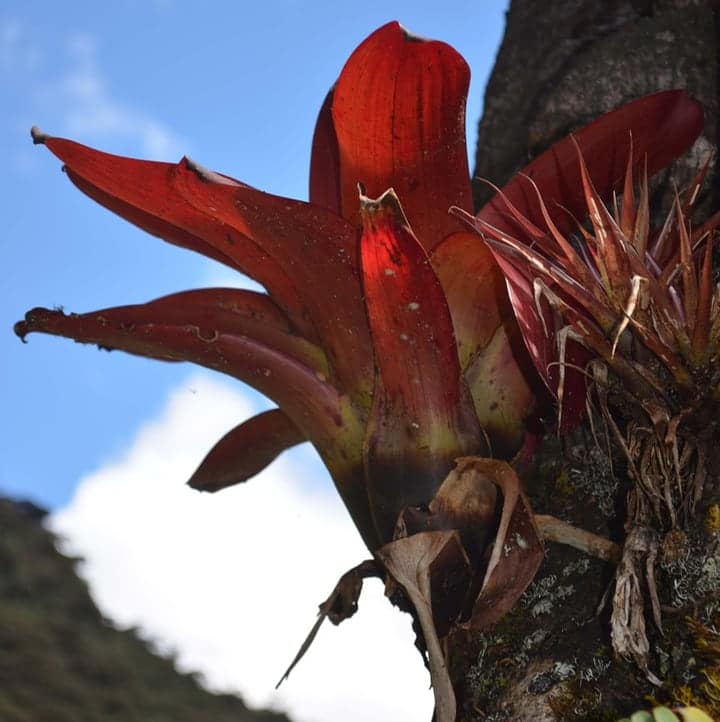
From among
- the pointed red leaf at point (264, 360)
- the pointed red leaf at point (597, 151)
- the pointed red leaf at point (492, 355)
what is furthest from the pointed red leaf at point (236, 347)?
the pointed red leaf at point (597, 151)

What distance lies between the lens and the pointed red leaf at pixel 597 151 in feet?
3.22

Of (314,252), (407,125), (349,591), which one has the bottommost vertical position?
(349,591)

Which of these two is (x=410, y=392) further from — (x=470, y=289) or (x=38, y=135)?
(x=38, y=135)

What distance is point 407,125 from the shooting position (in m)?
0.89

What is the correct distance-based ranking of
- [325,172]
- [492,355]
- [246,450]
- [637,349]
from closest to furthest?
[637,349] → [492,355] → [325,172] → [246,450]

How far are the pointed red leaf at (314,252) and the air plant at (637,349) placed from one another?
0.44 ft

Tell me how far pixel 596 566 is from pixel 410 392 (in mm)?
258

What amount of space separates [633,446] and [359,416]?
27 centimetres

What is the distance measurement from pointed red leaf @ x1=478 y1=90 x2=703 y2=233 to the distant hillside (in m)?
0.61

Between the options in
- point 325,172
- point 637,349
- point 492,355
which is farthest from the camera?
point 325,172

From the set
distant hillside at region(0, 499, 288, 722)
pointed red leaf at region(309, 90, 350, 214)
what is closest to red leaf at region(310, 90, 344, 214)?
pointed red leaf at region(309, 90, 350, 214)

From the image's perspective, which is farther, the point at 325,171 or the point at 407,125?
the point at 325,171

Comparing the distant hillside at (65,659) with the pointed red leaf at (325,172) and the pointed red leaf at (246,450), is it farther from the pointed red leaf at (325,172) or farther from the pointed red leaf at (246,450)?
the pointed red leaf at (325,172)

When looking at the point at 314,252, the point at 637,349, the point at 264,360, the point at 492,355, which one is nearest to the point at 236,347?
the point at 264,360
